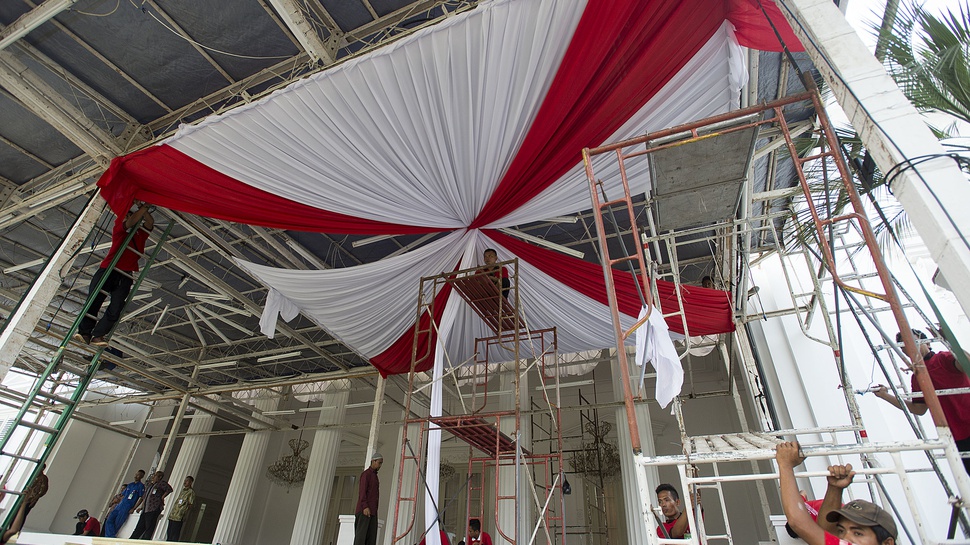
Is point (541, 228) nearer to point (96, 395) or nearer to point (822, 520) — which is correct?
point (822, 520)

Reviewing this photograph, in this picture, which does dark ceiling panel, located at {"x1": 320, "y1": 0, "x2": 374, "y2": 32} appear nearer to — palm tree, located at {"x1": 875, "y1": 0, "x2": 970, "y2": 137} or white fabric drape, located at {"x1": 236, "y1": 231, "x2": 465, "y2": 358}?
white fabric drape, located at {"x1": 236, "y1": 231, "x2": 465, "y2": 358}

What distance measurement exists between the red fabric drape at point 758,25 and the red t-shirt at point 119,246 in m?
6.44

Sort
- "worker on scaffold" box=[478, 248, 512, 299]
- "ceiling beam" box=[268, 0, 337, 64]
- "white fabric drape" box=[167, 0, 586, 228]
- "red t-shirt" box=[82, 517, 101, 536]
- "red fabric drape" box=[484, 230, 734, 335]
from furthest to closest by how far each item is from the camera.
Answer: "red t-shirt" box=[82, 517, 101, 536] < "red fabric drape" box=[484, 230, 734, 335] < "worker on scaffold" box=[478, 248, 512, 299] < "ceiling beam" box=[268, 0, 337, 64] < "white fabric drape" box=[167, 0, 586, 228]

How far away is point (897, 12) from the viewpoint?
11.9 feet

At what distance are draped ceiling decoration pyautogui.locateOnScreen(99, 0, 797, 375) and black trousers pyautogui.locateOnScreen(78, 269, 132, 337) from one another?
2.98 ft

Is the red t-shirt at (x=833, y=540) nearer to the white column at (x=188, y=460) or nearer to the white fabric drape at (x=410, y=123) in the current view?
the white fabric drape at (x=410, y=123)

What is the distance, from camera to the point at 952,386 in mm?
3064

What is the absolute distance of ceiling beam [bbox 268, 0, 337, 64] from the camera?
4512mm

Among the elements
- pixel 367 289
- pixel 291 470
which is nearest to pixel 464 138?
pixel 367 289

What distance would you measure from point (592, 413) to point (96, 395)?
51.8 ft

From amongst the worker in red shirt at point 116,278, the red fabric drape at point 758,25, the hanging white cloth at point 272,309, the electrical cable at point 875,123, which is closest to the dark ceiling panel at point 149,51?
the worker in red shirt at point 116,278

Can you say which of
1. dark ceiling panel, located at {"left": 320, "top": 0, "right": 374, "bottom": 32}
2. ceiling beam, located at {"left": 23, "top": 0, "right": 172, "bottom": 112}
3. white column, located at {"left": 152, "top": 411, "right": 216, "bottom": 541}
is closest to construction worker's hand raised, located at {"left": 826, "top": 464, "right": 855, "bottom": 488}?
dark ceiling panel, located at {"left": 320, "top": 0, "right": 374, "bottom": 32}

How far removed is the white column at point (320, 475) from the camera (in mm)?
11219

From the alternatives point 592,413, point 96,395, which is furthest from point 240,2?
point 96,395
